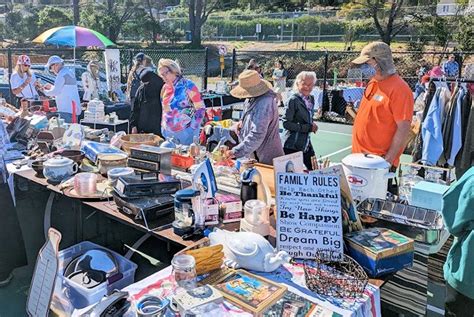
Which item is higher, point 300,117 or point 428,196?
point 300,117

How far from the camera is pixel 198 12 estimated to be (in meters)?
35.5

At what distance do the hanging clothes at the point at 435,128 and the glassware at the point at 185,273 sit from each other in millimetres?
3783

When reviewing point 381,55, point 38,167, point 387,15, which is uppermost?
point 387,15

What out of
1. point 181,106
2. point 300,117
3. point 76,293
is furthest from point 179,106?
point 76,293

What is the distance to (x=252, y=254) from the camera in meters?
1.65

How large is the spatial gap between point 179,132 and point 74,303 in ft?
7.14

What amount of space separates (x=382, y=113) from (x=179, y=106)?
183 cm

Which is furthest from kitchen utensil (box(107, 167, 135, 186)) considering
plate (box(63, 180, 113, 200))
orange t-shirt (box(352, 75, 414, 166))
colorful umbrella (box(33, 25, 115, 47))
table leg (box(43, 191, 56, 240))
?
colorful umbrella (box(33, 25, 115, 47))

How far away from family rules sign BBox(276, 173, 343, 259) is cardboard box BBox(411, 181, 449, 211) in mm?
729

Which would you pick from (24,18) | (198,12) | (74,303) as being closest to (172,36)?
(198,12)

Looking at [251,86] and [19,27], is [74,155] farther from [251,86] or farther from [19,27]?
[19,27]

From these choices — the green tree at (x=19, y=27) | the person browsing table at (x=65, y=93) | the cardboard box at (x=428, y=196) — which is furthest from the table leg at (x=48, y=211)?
the green tree at (x=19, y=27)

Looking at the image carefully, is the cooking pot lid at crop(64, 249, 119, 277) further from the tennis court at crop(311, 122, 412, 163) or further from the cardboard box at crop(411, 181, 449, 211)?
the tennis court at crop(311, 122, 412, 163)

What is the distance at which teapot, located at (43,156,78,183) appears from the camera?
8.98 feet
